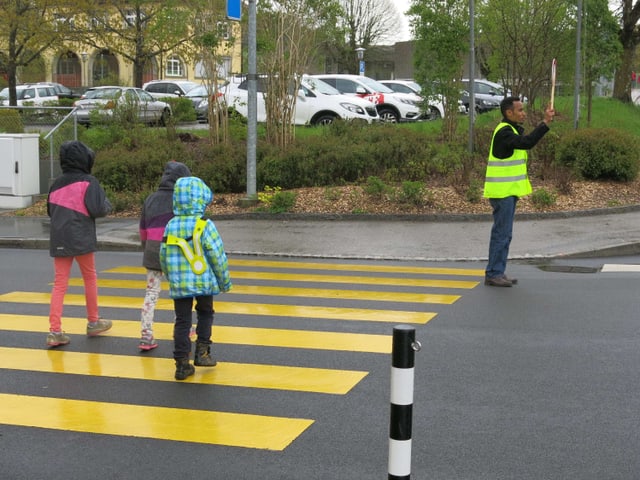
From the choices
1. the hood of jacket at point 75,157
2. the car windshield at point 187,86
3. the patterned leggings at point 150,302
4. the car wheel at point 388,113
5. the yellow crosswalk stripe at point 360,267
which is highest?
the car windshield at point 187,86

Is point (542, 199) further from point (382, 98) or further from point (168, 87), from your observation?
point (168, 87)

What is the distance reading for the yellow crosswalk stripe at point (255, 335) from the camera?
295 inches

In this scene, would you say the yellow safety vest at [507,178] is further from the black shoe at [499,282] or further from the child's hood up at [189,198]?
the child's hood up at [189,198]

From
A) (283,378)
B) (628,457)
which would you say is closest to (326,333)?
(283,378)

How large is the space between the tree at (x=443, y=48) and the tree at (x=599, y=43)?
6341mm

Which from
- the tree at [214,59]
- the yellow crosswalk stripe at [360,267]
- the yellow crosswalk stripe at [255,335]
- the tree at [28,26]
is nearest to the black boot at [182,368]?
the yellow crosswalk stripe at [255,335]

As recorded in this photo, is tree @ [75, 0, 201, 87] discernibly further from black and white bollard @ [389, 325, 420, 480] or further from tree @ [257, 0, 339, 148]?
black and white bollard @ [389, 325, 420, 480]

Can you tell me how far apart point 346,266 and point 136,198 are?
650 centimetres

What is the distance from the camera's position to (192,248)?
21.1ft

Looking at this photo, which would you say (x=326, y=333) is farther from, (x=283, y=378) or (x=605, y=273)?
(x=605, y=273)

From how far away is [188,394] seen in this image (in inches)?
246

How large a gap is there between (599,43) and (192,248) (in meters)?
21.7

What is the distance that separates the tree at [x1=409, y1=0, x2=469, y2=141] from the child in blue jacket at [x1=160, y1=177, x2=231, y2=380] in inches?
547

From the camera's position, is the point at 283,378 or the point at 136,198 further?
the point at 136,198
